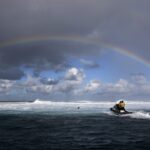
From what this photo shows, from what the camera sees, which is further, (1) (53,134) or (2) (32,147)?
(1) (53,134)

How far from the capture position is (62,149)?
1213 inches

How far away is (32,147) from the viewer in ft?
104

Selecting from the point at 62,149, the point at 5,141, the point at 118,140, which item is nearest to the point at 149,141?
the point at 118,140

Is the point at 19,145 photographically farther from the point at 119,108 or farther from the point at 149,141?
the point at 119,108

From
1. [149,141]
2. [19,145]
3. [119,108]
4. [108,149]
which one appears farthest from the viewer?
[119,108]

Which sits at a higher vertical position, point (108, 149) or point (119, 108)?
point (119, 108)

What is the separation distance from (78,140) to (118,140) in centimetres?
428

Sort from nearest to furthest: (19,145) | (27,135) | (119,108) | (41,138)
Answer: (19,145) < (41,138) < (27,135) < (119,108)

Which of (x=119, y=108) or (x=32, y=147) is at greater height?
(x=119, y=108)

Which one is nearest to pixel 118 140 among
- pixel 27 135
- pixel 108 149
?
pixel 108 149

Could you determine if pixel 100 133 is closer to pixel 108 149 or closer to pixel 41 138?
pixel 41 138

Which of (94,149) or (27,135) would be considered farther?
(27,135)

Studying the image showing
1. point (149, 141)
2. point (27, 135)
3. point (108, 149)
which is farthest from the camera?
point (27, 135)

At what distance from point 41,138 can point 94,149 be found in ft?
30.0
